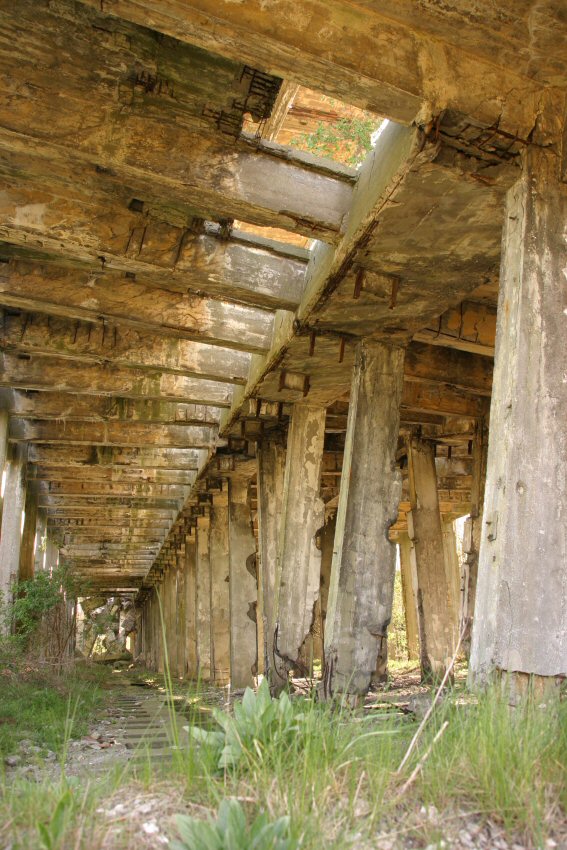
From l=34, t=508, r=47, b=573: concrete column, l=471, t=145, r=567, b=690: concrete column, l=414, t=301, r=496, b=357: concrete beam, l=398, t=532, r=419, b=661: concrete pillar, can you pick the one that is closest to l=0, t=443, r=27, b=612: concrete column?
l=34, t=508, r=47, b=573: concrete column

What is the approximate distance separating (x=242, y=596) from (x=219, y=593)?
290 cm

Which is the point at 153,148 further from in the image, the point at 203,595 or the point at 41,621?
the point at 203,595

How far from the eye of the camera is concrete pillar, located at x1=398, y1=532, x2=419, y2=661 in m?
19.0

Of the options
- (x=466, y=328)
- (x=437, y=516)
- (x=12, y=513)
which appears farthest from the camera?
(x=12, y=513)

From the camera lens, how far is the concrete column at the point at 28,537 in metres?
16.3

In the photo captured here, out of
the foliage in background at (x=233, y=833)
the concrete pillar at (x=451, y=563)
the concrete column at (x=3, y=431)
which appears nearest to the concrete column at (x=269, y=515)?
the concrete column at (x=3, y=431)

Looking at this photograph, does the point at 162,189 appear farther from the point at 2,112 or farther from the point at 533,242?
the point at 533,242

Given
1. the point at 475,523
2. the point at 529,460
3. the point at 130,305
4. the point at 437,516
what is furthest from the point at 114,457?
the point at 529,460

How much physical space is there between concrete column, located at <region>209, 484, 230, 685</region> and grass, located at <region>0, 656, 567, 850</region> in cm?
1311

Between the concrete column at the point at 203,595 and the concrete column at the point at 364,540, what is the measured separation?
1112 centimetres

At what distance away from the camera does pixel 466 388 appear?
32.4 ft

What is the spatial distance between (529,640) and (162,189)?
3.97 metres

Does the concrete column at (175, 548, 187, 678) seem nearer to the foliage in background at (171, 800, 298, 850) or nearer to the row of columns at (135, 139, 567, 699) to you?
the row of columns at (135, 139, 567, 699)

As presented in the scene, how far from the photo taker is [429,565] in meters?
10.8
